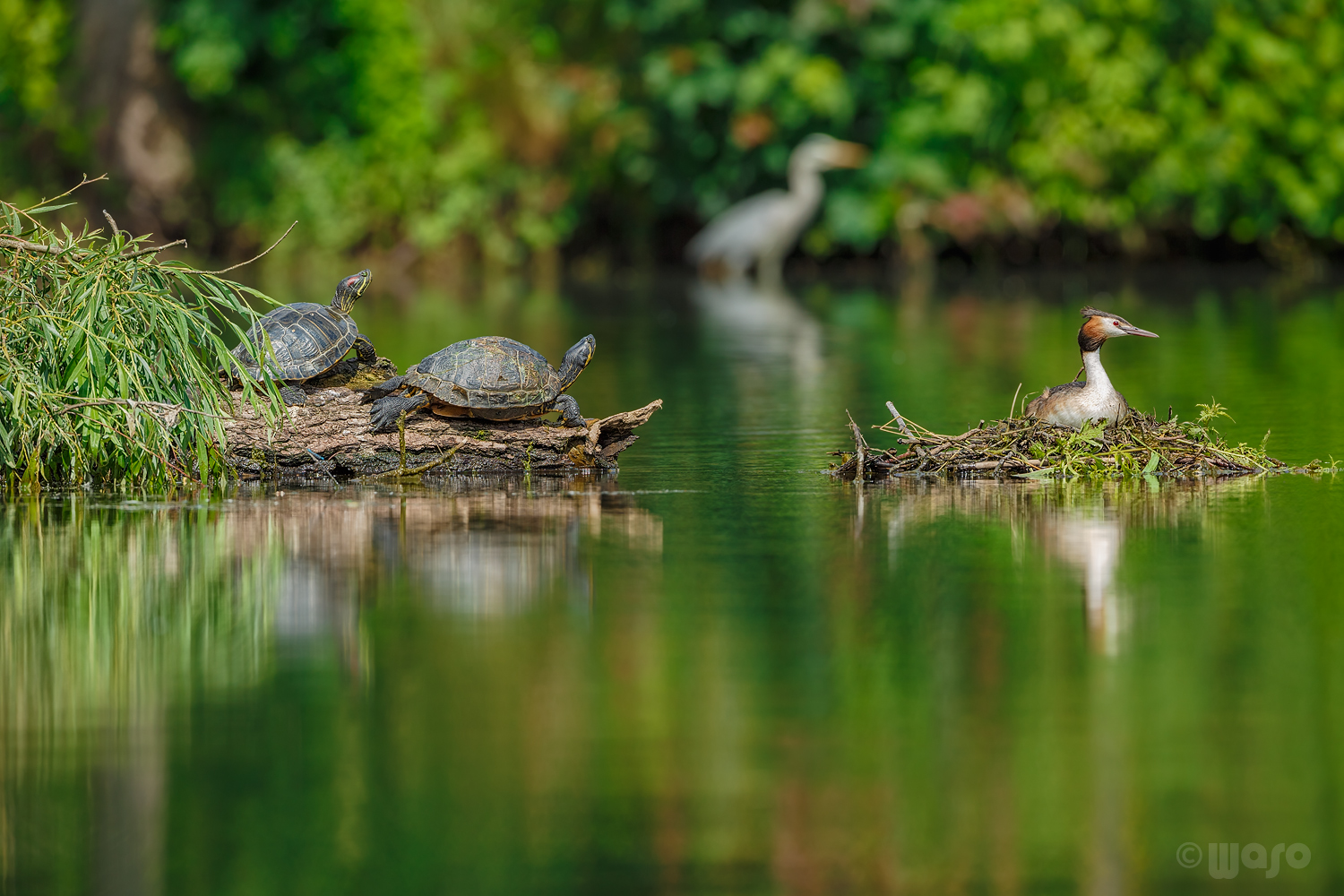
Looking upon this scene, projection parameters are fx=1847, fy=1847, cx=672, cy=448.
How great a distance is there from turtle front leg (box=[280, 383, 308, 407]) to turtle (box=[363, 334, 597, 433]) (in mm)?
370

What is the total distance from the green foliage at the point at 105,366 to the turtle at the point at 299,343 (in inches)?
8.7

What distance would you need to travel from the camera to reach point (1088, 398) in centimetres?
891

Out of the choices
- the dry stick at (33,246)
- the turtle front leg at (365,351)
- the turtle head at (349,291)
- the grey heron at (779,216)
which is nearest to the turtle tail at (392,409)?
the turtle front leg at (365,351)

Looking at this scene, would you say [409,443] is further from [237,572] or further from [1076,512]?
[1076,512]

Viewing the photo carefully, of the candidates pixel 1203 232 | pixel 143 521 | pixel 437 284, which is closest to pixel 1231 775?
pixel 143 521

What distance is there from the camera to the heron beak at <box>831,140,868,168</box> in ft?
103

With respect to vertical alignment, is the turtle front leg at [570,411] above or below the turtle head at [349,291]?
below

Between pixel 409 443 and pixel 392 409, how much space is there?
19cm

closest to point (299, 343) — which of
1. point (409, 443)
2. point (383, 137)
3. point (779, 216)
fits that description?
point (409, 443)

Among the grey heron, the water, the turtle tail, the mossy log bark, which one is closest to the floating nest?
the water

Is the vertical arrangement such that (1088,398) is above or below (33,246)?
below

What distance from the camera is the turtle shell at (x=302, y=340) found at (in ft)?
30.5

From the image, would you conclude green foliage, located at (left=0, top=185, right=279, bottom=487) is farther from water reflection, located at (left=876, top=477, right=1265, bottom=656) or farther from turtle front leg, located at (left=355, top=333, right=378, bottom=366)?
water reflection, located at (left=876, top=477, right=1265, bottom=656)

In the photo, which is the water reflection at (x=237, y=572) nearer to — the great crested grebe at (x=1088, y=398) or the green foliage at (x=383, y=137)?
the great crested grebe at (x=1088, y=398)
